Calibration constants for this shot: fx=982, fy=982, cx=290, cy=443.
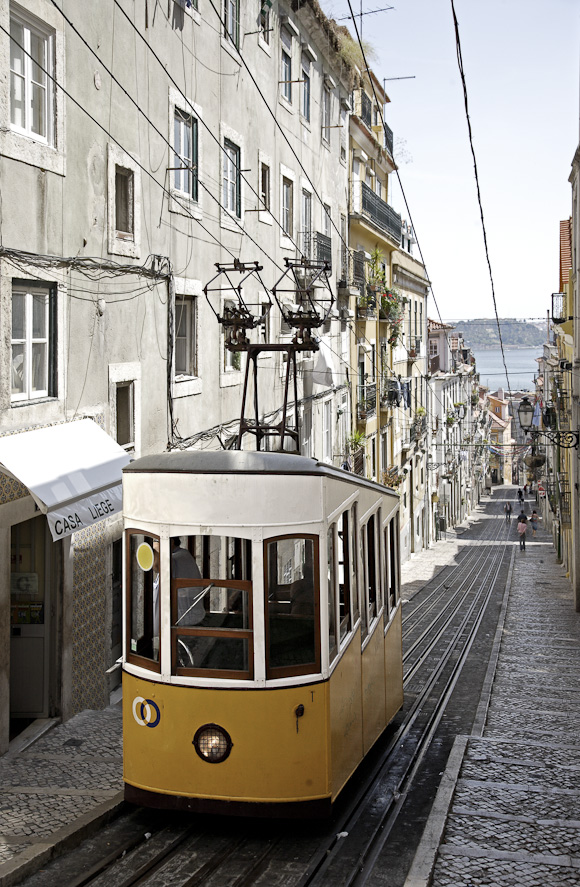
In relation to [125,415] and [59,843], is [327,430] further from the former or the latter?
[59,843]

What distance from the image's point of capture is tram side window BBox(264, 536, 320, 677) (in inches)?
259

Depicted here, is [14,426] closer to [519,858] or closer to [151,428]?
[151,428]

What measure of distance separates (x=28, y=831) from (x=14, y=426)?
4000 mm

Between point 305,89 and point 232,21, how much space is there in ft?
22.1

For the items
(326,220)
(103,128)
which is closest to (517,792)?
(103,128)

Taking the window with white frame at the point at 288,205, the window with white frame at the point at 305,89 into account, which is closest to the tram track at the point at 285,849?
the window with white frame at the point at 288,205

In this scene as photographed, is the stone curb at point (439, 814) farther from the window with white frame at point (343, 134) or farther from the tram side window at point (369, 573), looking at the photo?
the window with white frame at point (343, 134)

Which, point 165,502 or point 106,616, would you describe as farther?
point 106,616

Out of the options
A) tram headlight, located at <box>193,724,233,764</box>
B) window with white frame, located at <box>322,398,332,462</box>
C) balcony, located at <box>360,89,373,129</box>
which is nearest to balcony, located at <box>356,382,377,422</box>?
window with white frame, located at <box>322,398,332,462</box>

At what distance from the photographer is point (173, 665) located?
21.9ft

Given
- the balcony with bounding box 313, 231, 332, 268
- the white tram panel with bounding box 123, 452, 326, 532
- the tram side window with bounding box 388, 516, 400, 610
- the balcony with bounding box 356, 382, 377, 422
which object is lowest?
the tram side window with bounding box 388, 516, 400, 610

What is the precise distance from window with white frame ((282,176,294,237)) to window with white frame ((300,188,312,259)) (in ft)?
3.34

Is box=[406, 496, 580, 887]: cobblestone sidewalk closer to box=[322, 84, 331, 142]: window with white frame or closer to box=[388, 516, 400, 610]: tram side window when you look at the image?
box=[388, 516, 400, 610]: tram side window

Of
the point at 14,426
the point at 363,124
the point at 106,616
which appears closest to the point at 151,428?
the point at 106,616
